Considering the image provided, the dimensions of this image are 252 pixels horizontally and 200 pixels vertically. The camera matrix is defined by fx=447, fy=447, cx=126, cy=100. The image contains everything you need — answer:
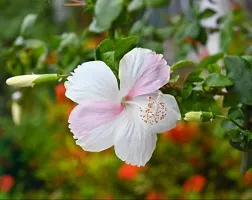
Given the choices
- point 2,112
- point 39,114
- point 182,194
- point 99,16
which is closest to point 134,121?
point 99,16

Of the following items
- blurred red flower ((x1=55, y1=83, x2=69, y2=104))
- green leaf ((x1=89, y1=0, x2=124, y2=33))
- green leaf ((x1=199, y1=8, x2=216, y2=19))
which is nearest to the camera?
green leaf ((x1=89, y1=0, x2=124, y2=33))

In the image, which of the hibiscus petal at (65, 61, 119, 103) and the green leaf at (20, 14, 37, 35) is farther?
the green leaf at (20, 14, 37, 35)

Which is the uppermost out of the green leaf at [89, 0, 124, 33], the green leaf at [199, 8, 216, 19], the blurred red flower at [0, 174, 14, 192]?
the green leaf at [89, 0, 124, 33]

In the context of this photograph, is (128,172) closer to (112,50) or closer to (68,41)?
(68,41)

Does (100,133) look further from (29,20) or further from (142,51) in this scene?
(29,20)

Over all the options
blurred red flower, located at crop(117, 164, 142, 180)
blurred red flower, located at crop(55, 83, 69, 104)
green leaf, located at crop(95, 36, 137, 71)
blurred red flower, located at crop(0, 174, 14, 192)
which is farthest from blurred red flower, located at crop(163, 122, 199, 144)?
green leaf, located at crop(95, 36, 137, 71)

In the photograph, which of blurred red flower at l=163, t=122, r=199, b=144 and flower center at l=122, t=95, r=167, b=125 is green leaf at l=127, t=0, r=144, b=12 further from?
blurred red flower at l=163, t=122, r=199, b=144

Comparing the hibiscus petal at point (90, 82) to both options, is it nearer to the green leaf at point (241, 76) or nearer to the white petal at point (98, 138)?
the white petal at point (98, 138)
